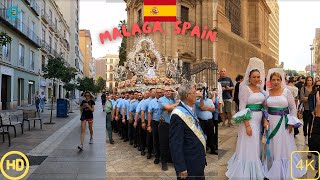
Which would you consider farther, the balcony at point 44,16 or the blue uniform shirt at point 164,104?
the balcony at point 44,16

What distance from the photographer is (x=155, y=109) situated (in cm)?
652

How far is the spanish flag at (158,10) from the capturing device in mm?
4665

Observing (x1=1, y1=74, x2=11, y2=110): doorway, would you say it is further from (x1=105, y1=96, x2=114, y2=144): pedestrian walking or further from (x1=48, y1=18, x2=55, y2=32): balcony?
(x1=105, y1=96, x2=114, y2=144): pedestrian walking

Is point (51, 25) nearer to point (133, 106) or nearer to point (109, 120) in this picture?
point (109, 120)

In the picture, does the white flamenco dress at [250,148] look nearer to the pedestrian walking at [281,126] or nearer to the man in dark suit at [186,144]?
the pedestrian walking at [281,126]

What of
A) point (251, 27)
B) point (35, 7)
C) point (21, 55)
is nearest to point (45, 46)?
point (35, 7)

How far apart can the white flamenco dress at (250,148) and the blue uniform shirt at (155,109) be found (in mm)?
2276

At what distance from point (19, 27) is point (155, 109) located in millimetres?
22145


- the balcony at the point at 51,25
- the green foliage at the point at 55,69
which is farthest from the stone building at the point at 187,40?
the balcony at the point at 51,25

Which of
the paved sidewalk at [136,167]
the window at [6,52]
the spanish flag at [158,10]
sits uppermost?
the window at [6,52]

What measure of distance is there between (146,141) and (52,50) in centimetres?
3436

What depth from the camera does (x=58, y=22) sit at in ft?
141

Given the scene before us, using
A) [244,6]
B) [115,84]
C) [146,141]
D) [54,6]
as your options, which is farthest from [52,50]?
[146,141]

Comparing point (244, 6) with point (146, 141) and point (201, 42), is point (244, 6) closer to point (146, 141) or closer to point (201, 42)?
point (201, 42)
